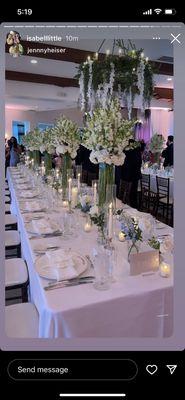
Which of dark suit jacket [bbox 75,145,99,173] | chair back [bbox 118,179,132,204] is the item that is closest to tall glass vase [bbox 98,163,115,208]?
chair back [bbox 118,179,132,204]

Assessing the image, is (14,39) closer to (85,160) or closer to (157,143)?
(85,160)

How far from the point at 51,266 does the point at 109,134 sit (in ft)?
2.69

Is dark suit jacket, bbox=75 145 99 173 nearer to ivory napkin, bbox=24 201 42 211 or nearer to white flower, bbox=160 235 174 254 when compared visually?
ivory napkin, bbox=24 201 42 211

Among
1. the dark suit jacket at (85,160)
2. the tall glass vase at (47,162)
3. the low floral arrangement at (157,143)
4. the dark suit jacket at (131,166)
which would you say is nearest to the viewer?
the tall glass vase at (47,162)

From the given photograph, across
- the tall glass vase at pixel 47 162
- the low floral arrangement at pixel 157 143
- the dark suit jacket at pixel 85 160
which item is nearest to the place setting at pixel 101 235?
the tall glass vase at pixel 47 162

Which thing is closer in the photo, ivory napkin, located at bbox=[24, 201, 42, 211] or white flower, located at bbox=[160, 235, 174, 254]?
white flower, located at bbox=[160, 235, 174, 254]

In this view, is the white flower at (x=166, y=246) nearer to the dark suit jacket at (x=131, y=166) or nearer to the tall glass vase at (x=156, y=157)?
the dark suit jacket at (x=131, y=166)

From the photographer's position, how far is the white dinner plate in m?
1.08

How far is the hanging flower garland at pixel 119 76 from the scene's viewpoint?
2691 mm

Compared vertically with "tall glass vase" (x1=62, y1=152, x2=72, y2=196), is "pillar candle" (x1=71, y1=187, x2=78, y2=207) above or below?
below

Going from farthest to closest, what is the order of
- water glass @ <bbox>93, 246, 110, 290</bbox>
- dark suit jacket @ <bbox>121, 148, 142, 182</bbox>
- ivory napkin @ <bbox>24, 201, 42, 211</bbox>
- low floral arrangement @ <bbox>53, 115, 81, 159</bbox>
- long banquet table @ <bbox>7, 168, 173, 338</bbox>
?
dark suit jacket @ <bbox>121, 148, 142, 182</bbox> < low floral arrangement @ <bbox>53, 115, 81, 159</bbox> < ivory napkin @ <bbox>24, 201, 42, 211</bbox> < water glass @ <bbox>93, 246, 110, 290</bbox> < long banquet table @ <bbox>7, 168, 173, 338</bbox>

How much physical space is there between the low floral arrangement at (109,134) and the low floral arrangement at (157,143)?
446cm

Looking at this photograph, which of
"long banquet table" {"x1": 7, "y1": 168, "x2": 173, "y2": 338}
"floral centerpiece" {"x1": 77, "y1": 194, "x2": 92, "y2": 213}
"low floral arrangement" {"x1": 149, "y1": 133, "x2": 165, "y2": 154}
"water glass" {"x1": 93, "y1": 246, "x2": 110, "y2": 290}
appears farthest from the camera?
"low floral arrangement" {"x1": 149, "y1": 133, "x2": 165, "y2": 154}
